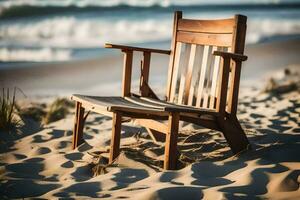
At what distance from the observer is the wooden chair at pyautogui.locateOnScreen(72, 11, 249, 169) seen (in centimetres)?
313

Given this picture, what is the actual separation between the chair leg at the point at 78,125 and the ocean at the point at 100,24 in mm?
5860

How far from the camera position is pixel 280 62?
9.60 metres

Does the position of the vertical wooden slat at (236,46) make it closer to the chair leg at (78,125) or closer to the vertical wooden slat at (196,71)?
the vertical wooden slat at (196,71)

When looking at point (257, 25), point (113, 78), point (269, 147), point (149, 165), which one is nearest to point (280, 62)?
point (113, 78)

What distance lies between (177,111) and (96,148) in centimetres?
100

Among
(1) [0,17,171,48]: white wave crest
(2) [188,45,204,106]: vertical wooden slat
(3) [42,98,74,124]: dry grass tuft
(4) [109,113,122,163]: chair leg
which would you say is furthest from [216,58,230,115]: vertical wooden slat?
(1) [0,17,171,48]: white wave crest

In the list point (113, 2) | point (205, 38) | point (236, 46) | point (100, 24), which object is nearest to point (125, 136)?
point (205, 38)

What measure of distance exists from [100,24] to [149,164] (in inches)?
488

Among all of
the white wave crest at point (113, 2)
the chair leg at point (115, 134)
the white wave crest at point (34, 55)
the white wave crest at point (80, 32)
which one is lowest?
the chair leg at point (115, 134)

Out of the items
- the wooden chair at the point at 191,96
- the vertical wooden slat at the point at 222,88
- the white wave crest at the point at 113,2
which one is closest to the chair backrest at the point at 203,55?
the wooden chair at the point at 191,96

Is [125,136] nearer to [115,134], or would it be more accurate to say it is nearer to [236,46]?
[115,134]

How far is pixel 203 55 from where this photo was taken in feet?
12.9

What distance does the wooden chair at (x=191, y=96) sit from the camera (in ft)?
10.3

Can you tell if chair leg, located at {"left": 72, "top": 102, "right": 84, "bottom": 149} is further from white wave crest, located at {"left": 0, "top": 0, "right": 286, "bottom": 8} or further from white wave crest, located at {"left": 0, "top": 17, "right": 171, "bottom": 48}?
white wave crest, located at {"left": 0, "top": 0, "right": 286, "bottom": 8}
